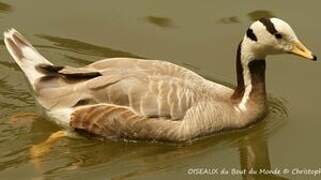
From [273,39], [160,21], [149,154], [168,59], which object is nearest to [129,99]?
[149,154]

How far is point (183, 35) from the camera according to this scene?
7.90 meters

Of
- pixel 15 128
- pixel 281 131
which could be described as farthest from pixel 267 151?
pixel 15 128

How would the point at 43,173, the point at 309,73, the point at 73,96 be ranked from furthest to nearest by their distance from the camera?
the point at 309,73 < the point at 73,96 < the point at 43,173

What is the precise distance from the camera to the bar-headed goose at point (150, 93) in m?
6.28

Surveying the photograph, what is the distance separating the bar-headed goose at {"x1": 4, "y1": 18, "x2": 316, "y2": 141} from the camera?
247 inches

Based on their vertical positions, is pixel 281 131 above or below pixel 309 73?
below

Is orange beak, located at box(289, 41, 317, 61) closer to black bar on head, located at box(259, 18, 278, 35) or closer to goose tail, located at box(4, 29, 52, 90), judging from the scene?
black bar on head, located at box(259, 18, 278, 35)

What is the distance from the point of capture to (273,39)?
647 cm

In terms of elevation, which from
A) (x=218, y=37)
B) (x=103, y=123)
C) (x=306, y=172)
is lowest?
(x=306, y=172)

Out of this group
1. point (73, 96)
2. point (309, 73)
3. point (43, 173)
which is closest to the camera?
point (43, 173)

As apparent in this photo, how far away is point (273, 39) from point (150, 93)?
1082 mm

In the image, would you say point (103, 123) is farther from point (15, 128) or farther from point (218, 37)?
point (218, 37)

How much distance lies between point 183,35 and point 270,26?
5.26ft

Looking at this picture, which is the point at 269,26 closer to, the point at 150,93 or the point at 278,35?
the point at 278,35
